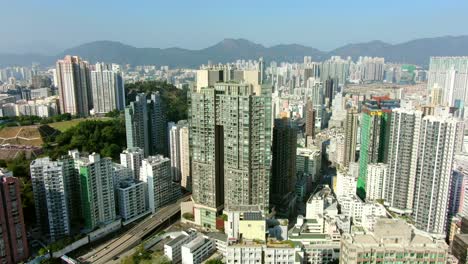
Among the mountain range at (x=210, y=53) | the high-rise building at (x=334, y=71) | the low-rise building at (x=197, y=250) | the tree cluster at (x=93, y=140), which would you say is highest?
the mountain range at (x=210, y=53)

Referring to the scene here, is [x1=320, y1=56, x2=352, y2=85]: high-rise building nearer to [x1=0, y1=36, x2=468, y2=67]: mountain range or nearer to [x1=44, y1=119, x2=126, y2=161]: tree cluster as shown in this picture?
[x1=0, y1=36, x2=468, y2=67]: mountain range

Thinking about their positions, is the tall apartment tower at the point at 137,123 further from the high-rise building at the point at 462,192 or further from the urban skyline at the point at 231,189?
the high-rise building at the point at 462,192

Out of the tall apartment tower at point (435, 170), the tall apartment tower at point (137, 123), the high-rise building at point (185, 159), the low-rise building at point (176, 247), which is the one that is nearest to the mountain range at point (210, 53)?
the tall apartment tower at point (137, 123)

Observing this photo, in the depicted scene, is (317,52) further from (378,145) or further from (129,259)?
(129,259)

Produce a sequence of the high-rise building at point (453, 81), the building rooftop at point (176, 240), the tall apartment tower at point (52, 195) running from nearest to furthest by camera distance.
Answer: the building rooftop at point (176, 240) → the tall apartment tower at point (52, 195) → the high-rise building at point (453, 81)

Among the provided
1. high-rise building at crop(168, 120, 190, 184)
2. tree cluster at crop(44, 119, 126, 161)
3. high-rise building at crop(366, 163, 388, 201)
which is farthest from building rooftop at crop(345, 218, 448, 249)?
tree cluster at crop(44, 119, 126, 161)

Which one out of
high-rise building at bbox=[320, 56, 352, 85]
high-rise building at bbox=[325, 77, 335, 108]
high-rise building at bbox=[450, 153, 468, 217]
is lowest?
high-rise building at bbox=[450, 153, 468, 217]

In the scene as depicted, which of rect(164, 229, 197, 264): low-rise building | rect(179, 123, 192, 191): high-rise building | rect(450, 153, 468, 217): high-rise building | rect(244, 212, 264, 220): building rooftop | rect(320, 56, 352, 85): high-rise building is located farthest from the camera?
rect(320, 56, 352, 85): high-rise building
